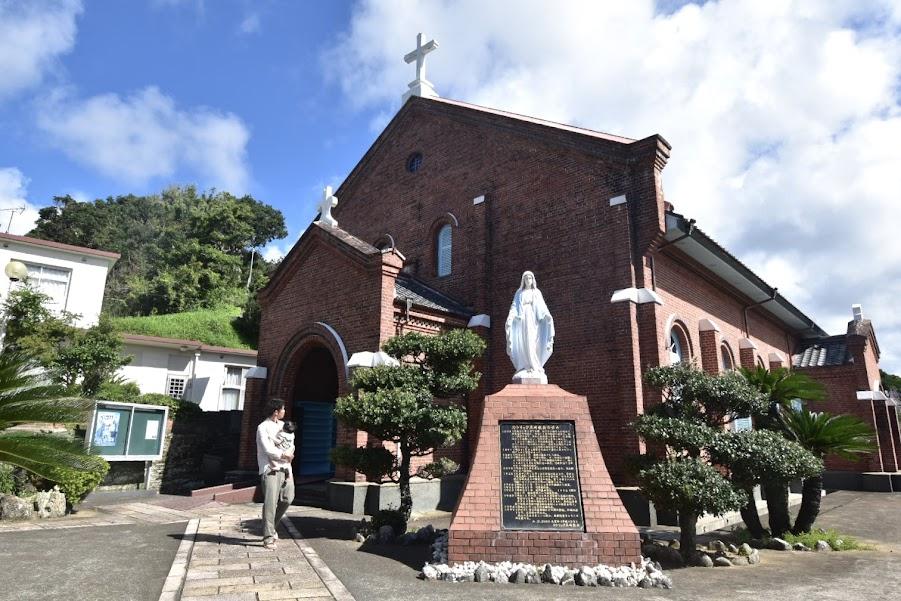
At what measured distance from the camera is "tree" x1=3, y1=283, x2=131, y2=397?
54.5ft

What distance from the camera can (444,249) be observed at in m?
16.9

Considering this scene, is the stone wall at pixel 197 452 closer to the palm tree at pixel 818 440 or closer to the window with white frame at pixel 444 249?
the window with white frame at pixel 444 249

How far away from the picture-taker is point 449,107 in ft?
56.1

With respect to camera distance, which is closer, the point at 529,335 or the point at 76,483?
the point at 529,335

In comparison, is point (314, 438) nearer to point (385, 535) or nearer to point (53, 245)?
point (385, 535)

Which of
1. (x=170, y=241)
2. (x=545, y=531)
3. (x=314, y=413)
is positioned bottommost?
(x=545, y=531)

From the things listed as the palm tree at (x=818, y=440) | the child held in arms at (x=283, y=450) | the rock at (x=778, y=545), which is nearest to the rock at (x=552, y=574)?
the child held in arms at (x=283, y=450)

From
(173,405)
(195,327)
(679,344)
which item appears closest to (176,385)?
(195,327)

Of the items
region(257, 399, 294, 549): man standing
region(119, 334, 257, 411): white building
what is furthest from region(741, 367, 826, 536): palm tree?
region(119, 334, 257, 411): white building

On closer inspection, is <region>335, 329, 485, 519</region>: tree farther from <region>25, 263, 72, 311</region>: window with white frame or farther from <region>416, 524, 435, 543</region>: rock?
<region>25, 263, 72, 311</region>: window with white frame

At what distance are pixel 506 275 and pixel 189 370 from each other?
15.2 m

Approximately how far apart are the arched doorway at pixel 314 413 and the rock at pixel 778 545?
10077 millimetres

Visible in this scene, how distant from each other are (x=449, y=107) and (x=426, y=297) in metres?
6.49

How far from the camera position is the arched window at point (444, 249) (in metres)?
16.6
